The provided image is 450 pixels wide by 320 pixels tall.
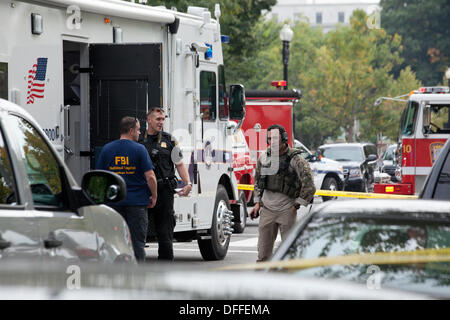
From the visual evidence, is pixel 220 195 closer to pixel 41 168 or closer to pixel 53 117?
pixel 53 117

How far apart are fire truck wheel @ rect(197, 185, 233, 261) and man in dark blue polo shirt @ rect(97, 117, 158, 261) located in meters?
3.89

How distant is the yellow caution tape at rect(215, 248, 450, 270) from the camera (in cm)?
454

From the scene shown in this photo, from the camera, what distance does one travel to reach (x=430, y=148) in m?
19.7

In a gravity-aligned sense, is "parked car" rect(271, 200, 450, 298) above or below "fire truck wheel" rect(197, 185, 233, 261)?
above

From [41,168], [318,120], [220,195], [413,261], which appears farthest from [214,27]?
[318,120]

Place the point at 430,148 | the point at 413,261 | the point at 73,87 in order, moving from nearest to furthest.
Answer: the point at 413,261, the point at 73,87, the point at 430,148

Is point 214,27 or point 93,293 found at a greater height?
point 214,27

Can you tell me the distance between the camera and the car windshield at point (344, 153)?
31750mm

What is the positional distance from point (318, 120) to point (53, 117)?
52598 millimetres

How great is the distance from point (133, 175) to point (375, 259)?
5.51 m

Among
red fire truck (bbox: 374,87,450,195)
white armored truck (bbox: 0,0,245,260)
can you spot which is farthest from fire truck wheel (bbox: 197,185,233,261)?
red fire truck (bbox: 374,87,450,195)

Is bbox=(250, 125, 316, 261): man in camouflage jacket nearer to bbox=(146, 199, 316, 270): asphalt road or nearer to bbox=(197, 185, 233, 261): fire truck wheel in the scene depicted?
bbox=(146, 199, 316, 270): asphalt road

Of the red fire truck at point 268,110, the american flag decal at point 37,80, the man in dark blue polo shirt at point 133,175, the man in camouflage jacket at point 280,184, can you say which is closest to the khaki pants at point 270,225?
the man in camouflage jacket at point 280,184

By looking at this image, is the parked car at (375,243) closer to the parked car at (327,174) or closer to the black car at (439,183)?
the black car at (439,183)
